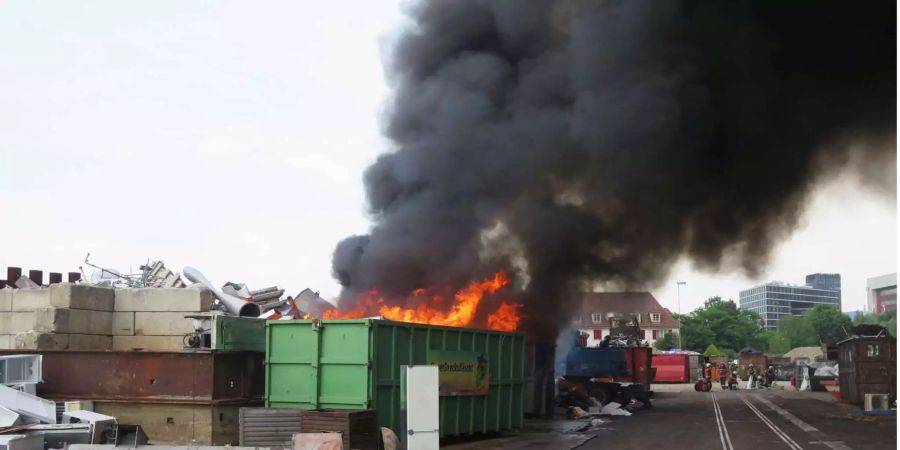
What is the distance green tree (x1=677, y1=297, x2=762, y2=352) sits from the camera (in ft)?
407

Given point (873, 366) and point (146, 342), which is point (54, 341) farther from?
point (873, 366)

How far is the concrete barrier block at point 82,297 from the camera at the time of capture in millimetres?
16359

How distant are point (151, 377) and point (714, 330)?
12167cm

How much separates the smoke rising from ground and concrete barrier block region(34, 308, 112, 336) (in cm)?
698

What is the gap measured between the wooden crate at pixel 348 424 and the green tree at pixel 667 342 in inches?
3860

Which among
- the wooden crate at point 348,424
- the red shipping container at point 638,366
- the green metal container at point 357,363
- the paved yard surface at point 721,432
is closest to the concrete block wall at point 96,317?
the green metal container at point 357,363

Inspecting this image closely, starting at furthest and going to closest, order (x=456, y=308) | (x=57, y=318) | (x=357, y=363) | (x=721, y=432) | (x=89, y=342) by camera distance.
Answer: (x=456, y=308), (x=721, y=432), (x=89, y=342), (x=57, y=318), (x=357, y=363)

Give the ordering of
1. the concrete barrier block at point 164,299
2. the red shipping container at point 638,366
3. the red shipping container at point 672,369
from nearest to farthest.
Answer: the concrete barrier block at point 164,299
the red shipping container at point 638,366
the red shipping container at point 672,369

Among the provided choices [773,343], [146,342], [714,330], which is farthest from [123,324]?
[773,343]

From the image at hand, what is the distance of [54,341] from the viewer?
16.0 meters

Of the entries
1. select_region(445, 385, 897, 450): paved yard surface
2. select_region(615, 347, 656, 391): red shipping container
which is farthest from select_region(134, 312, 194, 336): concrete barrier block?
select_region(615, 347, 656, 391): red shipping container

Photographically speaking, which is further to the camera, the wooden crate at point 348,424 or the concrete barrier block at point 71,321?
the concrete barrier block at point 71,321

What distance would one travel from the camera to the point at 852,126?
84.3 feet

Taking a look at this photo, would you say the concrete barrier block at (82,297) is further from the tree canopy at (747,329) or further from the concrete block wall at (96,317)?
the tree canopy at (747,329)
